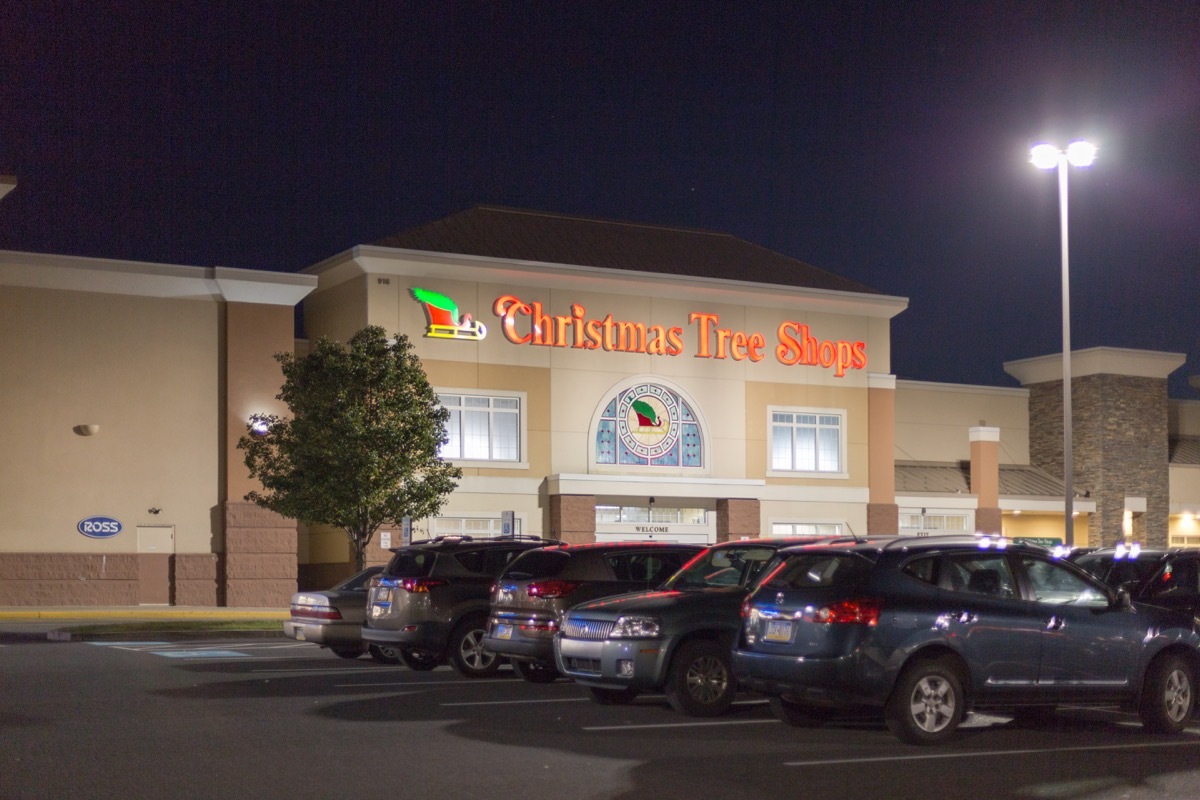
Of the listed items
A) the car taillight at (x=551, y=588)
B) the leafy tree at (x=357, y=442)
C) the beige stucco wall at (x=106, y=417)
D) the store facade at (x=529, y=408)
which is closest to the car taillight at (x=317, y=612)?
the car taillight at (x=551, y=588)

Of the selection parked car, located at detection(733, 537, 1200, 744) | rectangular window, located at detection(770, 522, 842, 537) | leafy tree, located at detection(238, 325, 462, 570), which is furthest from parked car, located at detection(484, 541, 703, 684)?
rectangular window, located at detection(770, 522, 842, 537)

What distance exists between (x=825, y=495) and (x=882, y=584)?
116 feet

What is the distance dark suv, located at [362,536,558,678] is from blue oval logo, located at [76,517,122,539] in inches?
893

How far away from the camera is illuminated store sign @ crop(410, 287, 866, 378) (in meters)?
41.8

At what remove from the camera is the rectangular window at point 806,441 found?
46938 mm

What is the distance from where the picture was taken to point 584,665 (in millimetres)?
14188

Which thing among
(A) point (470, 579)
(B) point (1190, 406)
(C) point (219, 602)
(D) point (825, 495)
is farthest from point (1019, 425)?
(A) point (470, 579)

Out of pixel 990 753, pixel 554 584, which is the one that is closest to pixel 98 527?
pixel 554 584

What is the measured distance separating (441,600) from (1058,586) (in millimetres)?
7777

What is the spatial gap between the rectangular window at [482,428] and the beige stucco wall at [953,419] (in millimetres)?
16822

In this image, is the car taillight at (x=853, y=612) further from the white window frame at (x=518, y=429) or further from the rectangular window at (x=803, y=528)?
the rectangular window at (x=803, y=528)

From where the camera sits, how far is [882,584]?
11.9m

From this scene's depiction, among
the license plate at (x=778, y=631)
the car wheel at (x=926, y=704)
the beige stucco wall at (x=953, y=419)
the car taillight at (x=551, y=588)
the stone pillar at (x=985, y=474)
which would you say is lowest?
the car wheel at (x=926, y=704)

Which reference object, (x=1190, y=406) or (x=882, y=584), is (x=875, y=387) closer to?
(x=1190, y=406)
